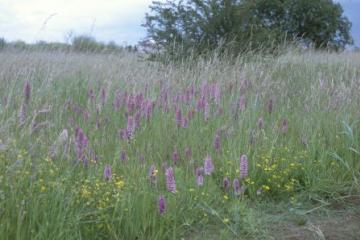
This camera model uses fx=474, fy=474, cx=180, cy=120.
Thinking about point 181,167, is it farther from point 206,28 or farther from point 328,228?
point 206,28

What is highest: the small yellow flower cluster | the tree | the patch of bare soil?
the tree

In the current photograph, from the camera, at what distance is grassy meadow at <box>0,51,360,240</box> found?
2.60 meters

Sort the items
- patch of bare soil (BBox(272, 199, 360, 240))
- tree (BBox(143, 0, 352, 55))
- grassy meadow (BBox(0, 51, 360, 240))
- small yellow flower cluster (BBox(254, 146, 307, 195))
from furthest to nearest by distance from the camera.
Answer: tree (BBox(143, 0, 352, 55)) < small yellow flower cluster (BBox(254, 146, 307, 195)) < patch of bare soil (BBox(272, 199, 360, 240)) < grassy meadow (BBox(0, 51, 360, 240))

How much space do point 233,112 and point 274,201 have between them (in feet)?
4.36

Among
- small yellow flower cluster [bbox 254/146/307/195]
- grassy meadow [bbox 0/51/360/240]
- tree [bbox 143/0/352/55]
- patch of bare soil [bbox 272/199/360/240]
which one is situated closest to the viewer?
grassy meadow [bbox 0/51/360/240]

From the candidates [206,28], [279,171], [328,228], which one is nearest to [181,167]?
[279,171]

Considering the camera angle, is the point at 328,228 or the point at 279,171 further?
the point at 279,171

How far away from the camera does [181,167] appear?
3.50 m

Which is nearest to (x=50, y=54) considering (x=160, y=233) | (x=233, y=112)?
(x=233, y=112)

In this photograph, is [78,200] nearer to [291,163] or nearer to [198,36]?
[291,163]

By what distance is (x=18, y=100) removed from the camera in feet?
14.5

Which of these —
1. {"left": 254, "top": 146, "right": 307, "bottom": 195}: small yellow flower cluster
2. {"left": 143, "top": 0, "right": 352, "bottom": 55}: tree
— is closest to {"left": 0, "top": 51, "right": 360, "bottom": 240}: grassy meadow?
{"left": 254, "top": 146, "right": 307, "bottom": 195}: small yellow flower cluster

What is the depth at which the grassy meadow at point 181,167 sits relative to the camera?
2596mm

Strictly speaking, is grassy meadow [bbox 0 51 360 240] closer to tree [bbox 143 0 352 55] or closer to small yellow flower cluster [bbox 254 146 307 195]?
small yellow flower cluster [bbox 254 146 307 195]
